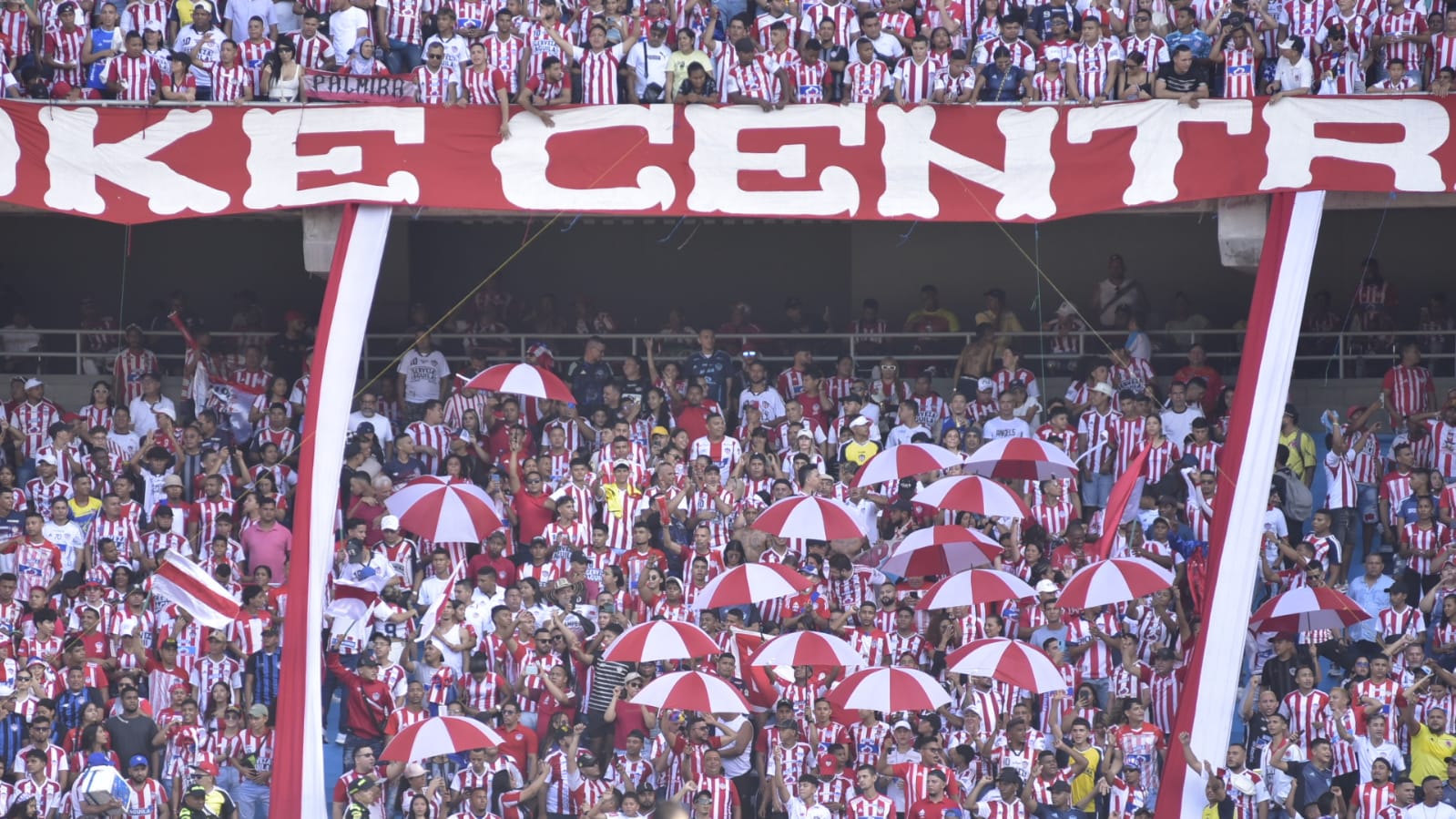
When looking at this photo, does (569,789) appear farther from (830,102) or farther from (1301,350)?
(1301,350)

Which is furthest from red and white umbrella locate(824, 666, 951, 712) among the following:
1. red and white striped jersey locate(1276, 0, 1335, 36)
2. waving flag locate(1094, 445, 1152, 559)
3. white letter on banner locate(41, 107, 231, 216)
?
red and white striped jersey locate(1276, 0, 1335, 36)

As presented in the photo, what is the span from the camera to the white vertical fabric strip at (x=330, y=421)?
50.3 ft

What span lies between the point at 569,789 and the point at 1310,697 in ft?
15.5

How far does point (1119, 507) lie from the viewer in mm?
16188

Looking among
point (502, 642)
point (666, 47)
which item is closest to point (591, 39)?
point (666, 47)

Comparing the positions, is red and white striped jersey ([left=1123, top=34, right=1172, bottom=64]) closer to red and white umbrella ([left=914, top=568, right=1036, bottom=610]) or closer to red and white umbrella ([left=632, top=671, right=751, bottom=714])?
red and white umbrella ([left=914, top=568, right=1036, bottom=610])

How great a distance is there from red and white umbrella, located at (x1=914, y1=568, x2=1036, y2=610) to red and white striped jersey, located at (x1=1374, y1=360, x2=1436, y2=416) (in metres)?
4.34

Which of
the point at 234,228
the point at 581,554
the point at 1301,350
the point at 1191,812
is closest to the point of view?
the point at 1191,812

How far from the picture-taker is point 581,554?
16500 millimetres

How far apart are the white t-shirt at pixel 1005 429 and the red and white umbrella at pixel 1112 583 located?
2.24 m

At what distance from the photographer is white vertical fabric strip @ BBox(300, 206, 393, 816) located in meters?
15.3

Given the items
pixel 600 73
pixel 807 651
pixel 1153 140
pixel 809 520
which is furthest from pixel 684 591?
pixel 1153 140

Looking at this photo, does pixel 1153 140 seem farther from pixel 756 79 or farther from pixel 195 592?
pixel 195 592

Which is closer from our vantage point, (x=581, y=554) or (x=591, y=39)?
(x=581, y=554)
